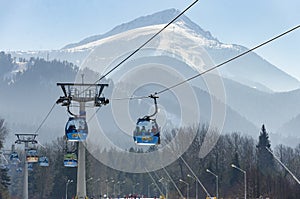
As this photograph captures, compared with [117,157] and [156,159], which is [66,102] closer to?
[156,159]

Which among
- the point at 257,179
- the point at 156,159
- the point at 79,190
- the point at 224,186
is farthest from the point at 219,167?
the point at 79,190

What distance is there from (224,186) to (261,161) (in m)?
11.9

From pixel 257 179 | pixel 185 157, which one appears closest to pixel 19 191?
pixel 185 157

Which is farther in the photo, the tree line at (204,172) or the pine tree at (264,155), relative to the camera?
the pine tree at (264,155)

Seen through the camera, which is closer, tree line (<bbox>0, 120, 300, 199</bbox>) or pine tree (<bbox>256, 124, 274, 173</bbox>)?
tree line (<bbox>0, 120, 300, 199</bbox>)

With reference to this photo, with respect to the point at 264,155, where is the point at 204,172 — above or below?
below

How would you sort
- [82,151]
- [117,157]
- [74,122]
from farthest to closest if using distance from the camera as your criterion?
1. [117,157]
2. [82,151]
3. [74,122]

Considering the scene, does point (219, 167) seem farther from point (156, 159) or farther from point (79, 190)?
point (79, 190)

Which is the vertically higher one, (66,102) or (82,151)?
(66,102)

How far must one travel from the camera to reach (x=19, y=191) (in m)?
138

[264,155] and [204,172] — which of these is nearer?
[204,172]

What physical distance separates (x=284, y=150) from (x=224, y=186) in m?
56.6

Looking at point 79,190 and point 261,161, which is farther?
point 261,161

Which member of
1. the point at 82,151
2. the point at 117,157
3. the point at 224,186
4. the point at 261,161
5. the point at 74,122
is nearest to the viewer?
the point at 74,122
